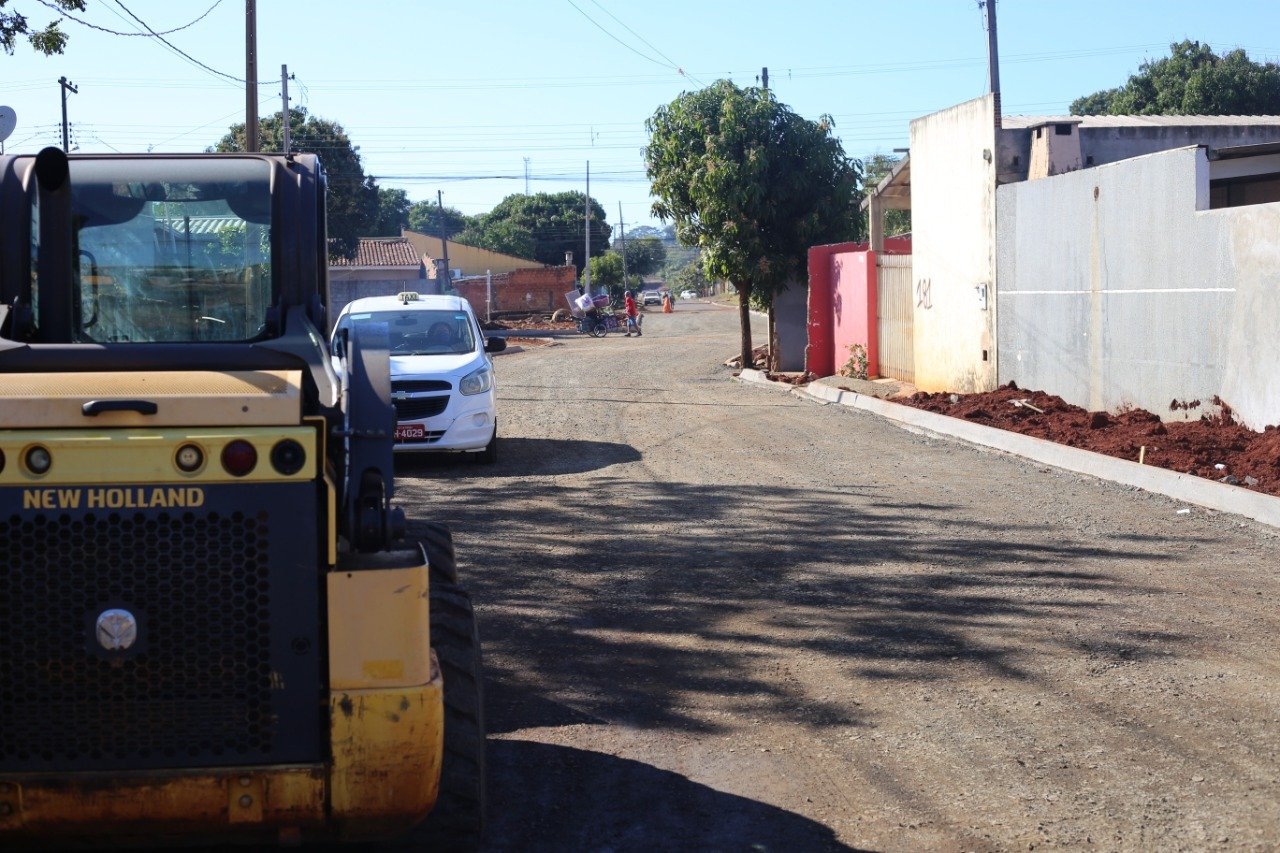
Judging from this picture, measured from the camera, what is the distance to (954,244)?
22.3 metres

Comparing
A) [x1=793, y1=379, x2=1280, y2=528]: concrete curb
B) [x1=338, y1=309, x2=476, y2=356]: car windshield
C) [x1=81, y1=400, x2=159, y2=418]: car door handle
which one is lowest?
[x1=793, y1=379, x2=1280, y2=528]: concrete curb

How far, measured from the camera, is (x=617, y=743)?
19.0ft

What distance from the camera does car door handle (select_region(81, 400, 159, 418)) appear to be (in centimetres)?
354

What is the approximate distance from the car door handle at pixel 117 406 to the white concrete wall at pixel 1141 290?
11885mm

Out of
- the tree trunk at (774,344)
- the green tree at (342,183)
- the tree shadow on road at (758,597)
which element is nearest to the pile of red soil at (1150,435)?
the tree shadow on road at (758,597)

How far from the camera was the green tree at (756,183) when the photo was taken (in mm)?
28734

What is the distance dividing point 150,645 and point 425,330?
475 inches

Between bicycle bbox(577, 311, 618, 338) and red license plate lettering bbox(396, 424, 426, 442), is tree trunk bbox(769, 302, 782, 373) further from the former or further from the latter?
bicycle bbox(577, 311, 618, 338)

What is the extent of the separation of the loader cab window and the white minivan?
8840 mm

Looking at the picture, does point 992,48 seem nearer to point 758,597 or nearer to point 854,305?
point 854,305

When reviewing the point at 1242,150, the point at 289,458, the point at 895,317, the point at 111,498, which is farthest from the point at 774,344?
the point at 111,498

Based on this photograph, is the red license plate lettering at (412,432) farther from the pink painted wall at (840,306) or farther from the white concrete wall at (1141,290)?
the pink painted wall at (840,306)

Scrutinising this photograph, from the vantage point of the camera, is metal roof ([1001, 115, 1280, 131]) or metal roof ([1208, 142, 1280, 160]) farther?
metal roof ([1001, 115, 1280, 131])

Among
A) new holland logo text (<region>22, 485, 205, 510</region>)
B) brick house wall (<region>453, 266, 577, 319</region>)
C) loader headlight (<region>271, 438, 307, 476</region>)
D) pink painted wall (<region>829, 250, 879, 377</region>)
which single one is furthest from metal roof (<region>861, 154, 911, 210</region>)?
brick house wall (<region>453, 266, 577, 319</region>)
